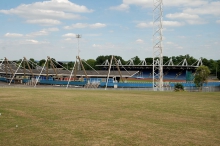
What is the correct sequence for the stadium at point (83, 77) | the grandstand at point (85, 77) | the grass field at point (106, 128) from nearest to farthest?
the grass field at point (106, 128) → the stadium at point (83, 77) → the grandstand at point (85, 77)

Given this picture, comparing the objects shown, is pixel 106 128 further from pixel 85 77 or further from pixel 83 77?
pixel 83 77

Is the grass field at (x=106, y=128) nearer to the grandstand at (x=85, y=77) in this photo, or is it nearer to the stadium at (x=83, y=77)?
the stadium at (x=83, y=77)

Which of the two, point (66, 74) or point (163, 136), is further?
point (66, 74)

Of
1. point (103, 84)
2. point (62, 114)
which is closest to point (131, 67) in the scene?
point (103, 84)

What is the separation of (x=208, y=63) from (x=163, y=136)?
400 feet

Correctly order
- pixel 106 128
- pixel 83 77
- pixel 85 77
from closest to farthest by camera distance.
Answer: pixel 106 128, pixel 85 77, pixel 83 77

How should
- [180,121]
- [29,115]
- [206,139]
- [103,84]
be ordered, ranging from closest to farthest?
[206,139] → [180,121] → [29,115] → [103,84]

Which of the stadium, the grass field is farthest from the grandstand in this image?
the grass field

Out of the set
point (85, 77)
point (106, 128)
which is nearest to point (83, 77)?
point (85, 77)

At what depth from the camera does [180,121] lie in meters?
15.4

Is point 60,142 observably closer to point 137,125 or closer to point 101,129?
point 101,129

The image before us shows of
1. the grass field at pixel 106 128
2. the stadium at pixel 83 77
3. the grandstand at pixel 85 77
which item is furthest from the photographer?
the grandstand at pixel 85 77

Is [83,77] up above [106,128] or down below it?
above

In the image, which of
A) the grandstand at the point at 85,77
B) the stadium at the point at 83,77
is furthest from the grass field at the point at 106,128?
the grandstand at the point at 85,77
